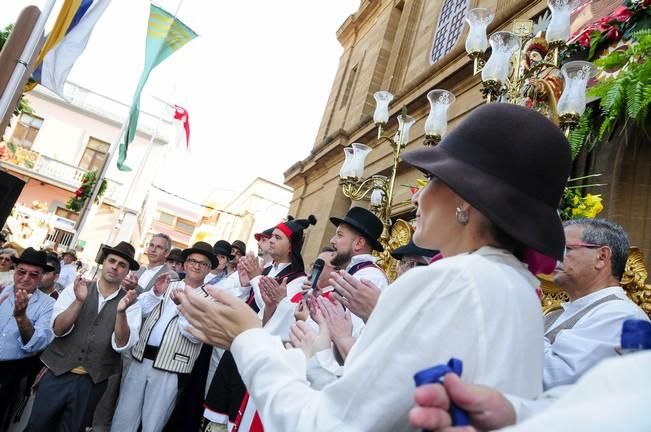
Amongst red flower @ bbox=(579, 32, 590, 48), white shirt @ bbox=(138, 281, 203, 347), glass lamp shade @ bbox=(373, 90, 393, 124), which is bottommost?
white shirt @ bbox=(138, 281, 203, 347)

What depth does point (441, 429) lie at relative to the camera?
88 centimetres

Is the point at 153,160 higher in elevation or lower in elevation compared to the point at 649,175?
higher

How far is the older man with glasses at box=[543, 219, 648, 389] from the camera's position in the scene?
7.13 feet

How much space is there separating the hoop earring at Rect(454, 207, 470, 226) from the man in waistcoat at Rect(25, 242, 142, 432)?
13.6 ft

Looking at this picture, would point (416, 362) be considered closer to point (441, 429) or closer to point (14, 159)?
point (441, 429)

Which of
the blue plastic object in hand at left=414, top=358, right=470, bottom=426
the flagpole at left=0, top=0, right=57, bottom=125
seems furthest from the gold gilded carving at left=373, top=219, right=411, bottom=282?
the blue plastic object in hand at left=414, top=358, right=470, bottom=426

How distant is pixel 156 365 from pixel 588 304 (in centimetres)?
437

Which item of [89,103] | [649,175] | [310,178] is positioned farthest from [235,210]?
[649,175]

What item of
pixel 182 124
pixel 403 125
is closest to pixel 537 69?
pixel 403 125

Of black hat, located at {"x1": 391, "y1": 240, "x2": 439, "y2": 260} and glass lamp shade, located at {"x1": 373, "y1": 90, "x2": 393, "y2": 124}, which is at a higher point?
glass lamp shade, located at {"x1": 373, "y1": 90, "x2": 393, "y2": 124}

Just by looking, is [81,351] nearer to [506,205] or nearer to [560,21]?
[506,205]

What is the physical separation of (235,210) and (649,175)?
41648 mm

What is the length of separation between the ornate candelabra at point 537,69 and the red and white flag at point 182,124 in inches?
706

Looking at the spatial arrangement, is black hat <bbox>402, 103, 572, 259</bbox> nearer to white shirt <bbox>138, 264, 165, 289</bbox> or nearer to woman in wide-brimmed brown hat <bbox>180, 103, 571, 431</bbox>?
woman in wide-brimmed brown hat <bbox>180, 103, 571, 431</bbox>
